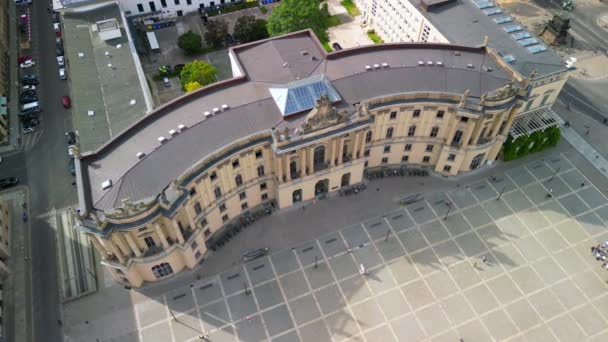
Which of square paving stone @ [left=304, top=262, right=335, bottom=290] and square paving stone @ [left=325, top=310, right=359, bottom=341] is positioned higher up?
square paving stone @ [left=304, top=262, right=335, bottom=290]

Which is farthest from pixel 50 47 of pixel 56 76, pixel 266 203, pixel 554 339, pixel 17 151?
pixel 554 339

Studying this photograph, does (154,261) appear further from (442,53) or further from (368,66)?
(442,53)

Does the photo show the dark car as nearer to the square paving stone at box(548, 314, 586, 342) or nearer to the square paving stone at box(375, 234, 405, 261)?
the square paving stone at box(375, 234, 405, 261)

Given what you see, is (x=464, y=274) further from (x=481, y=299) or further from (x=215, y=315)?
(x=215, y=315)

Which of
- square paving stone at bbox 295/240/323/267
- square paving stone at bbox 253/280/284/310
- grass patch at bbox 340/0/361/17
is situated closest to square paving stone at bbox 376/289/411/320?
square paving stone at bbox 295/240/323/267

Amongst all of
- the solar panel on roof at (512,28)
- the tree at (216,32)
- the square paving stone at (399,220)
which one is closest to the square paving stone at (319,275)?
the square paving stone at (399,220)

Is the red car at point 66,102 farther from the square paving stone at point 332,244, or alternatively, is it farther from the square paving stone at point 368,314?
the square paving stone at point 368,314
